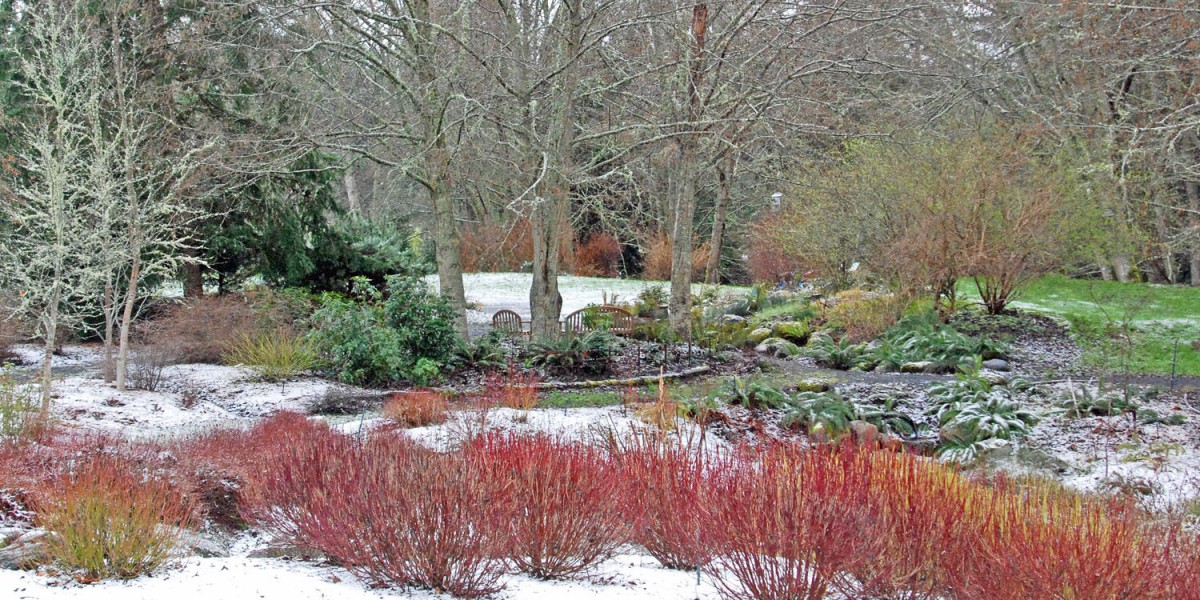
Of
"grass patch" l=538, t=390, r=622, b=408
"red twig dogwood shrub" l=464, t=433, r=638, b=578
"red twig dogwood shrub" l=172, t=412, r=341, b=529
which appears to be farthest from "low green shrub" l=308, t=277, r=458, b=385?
"red twig dogwood shrub" l=464, t=433, r=638, b=578

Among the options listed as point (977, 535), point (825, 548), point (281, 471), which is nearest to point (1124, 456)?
point (977, 535)

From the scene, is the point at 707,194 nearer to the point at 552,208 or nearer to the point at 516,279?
the point at 516,279

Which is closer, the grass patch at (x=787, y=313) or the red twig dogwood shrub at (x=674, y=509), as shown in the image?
the red twig dogwood shrub at (x=674, y=509)

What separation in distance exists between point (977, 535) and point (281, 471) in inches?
140

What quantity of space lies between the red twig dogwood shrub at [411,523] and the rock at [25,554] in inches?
40.2

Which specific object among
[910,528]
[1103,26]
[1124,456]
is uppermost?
[1103,26]

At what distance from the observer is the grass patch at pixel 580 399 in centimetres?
949

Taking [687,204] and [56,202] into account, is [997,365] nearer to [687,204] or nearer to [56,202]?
[687,204]

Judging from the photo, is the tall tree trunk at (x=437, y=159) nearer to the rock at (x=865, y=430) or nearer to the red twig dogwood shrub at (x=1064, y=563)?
the rock at (x=865, y=430)

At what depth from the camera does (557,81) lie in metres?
12.5

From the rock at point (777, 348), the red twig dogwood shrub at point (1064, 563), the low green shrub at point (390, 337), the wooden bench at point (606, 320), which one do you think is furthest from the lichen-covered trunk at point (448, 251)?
the red twig dogwood shrub at point (1064, 563)

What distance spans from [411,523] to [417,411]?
14.6ft

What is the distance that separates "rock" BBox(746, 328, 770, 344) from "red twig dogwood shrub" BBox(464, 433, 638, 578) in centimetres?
1120

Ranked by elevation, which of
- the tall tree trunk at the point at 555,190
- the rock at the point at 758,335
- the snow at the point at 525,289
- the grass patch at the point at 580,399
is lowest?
the grass patch at the point at 580,399
